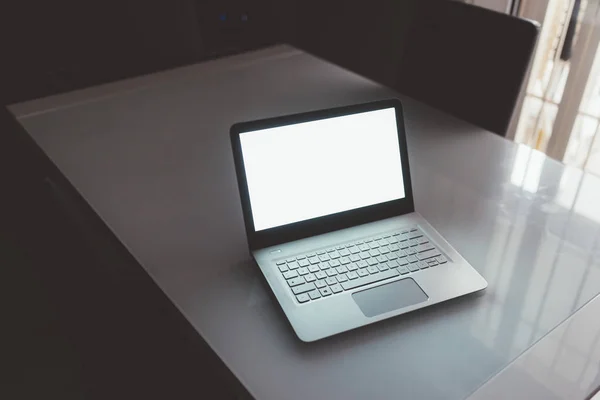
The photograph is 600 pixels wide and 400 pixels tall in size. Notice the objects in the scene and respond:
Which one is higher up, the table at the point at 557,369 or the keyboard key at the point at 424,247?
the keyboard key at the point at 424,247

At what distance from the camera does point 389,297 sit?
32.4 inches

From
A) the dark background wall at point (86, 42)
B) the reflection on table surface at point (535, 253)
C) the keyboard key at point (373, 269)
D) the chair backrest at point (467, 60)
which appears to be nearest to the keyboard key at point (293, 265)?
the keyboard key at point (373, 269)

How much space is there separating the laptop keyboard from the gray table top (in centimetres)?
6

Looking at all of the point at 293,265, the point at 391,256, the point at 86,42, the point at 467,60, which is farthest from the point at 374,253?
the point at 86,42

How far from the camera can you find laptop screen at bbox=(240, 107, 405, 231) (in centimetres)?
90

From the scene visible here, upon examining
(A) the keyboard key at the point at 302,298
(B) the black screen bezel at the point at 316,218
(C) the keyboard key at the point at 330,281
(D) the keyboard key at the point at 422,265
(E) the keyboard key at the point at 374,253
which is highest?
(B) the black screen bezel at the point at 316,218

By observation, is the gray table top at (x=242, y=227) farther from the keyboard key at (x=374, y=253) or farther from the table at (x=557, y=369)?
the keyboard key at (x=374, y=253)

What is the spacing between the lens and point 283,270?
2.81 feet

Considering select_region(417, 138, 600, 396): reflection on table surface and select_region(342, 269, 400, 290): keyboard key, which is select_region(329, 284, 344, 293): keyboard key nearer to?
select_region(342, 269, 400, 290): keyboard key

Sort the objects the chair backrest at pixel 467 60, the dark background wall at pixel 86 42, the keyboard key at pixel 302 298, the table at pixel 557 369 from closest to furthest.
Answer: the table at pixel 557 369 → the keyboard key at pixel 302 298 → the chair backrest at pixel 467 60 → the dark background wall at pixel 86 42

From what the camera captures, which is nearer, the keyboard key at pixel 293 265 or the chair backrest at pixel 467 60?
the keyboard key at pixel 293 265

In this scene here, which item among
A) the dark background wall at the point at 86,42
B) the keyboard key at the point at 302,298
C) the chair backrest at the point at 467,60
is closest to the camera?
the keyboard key at the point at 302,298

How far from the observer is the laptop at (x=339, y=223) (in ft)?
2.68

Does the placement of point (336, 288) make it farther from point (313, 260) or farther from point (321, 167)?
point (321, 167)
